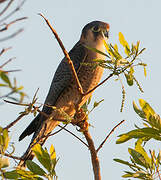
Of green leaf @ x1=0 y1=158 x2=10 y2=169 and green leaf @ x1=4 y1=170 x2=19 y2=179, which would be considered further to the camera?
green leaf @ x1=4 y1=170 x2=19 y2=179

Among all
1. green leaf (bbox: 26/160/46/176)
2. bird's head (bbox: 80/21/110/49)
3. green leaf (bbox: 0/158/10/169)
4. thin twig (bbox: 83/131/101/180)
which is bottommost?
thin twig (bbox: 83/131/101/180)

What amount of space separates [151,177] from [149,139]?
1.05 ft

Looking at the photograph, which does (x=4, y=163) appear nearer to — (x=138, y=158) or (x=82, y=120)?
(x=138, y=158)

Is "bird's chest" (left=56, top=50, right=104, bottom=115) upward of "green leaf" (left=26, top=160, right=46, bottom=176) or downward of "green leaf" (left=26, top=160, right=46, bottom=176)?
upward

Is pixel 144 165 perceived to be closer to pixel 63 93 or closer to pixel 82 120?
pixel 82 120

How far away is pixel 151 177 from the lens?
8.08 ft

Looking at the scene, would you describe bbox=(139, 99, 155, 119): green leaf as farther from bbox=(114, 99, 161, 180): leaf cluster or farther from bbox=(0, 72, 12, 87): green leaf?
bbox=(0, 72, 12, 87): green leaf

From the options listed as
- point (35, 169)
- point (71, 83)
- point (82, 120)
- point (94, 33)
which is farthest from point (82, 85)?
point (35, 169)

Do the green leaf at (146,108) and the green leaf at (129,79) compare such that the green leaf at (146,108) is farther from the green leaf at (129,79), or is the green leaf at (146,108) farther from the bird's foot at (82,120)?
the bird's foot at (82,120)

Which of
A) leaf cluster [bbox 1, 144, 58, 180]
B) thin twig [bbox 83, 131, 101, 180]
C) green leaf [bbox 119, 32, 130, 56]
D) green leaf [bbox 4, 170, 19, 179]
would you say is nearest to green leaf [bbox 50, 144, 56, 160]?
leaf cluster [bbox 1, 144, 58, 180]

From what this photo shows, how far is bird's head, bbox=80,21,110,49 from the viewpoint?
5.31 meters

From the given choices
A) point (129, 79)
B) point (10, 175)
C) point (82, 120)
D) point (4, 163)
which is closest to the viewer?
point (4, 163)

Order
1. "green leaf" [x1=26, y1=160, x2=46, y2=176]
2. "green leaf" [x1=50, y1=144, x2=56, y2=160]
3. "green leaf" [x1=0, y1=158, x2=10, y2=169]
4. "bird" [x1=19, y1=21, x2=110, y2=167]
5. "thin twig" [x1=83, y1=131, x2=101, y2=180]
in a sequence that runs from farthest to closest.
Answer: "bird" [x1=19, y1=21, x2=110, y2=167]
"thin twig" [x1=83, y1=131, x2=101, y2=180]
"green leaf" [x1=50, y1=144, x2=56, y2=160]
"green leaf" [x1=26, y1=160, x2=46, y2=176]
"green leaf" [x1=0, y1=158, x2=10, y2=169]

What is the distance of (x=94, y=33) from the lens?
18.2 ft
